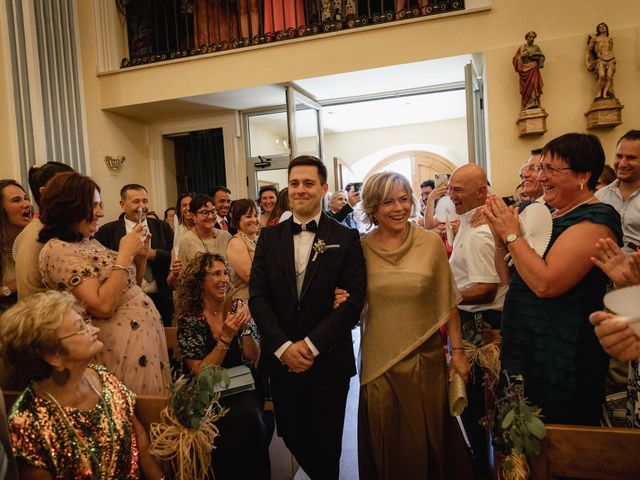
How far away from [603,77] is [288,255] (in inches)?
159

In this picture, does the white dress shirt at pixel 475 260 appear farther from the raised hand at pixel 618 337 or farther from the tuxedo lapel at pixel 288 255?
the raised hand at pixel 618 337

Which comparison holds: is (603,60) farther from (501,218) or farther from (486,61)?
(501,218)

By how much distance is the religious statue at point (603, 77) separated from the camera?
14.1ft

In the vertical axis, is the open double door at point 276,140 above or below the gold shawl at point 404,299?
above

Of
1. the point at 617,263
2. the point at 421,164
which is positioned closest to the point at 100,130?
the point at 617,263

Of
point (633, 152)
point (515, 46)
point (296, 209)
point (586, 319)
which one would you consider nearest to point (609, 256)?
point (586, 319)

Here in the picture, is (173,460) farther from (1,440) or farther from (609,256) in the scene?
(609,256)

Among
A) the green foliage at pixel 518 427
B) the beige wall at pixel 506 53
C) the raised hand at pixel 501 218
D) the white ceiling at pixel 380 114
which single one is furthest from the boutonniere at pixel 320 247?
the white ceiling at pixel 380 114

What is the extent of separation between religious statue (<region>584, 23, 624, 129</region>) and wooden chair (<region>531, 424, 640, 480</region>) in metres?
3.97

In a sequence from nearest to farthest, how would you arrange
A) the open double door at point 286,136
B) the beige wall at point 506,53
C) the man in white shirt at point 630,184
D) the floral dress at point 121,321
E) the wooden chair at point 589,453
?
the wooden chair at point 589,453 → the floral dress at point 121,321 → the man in white shirt at point 630,184 → the beige wall at point 506,53 → the open double door at point 286,136

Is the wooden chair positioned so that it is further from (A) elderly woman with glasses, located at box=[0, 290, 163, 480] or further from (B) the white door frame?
(B) the white door frame

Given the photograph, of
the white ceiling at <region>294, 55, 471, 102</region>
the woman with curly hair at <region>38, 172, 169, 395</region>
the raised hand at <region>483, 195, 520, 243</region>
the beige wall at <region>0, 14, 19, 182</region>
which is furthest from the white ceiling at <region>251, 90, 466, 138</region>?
the raised hand at <region>483, 195, 520, 243</region>

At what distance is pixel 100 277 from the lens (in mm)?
1831

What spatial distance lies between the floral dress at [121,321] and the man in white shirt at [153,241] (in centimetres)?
156
